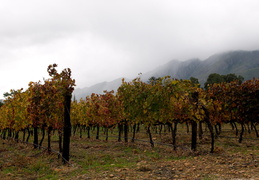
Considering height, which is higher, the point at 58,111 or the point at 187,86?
the point at 187,86

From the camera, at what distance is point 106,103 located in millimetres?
24250

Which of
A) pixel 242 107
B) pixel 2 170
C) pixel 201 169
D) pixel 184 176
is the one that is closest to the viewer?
pixel 184 176

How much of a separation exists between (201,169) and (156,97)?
286 inches

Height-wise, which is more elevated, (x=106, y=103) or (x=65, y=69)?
(x=65, y=69)

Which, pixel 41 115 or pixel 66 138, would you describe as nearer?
pixel 66 138

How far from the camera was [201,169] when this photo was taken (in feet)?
27.6

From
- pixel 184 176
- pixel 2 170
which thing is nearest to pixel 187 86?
pixel 184 176

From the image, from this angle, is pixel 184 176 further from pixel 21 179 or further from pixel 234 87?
pixel 234 87

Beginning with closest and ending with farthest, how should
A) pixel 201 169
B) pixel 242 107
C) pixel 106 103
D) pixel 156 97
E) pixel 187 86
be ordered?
pixel 201 169, pixel 187 86, pixel 156 97, pixel 242 107, pixel 106 103

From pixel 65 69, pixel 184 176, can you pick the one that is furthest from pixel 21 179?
A: pixel 184 176

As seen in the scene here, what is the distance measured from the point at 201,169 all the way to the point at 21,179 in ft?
25.4

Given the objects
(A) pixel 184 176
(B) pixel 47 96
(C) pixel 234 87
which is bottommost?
(A) pixel 184 176

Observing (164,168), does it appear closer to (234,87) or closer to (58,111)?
(58,111)

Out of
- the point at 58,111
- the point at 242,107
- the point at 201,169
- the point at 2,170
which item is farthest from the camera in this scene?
the point at 242,107
